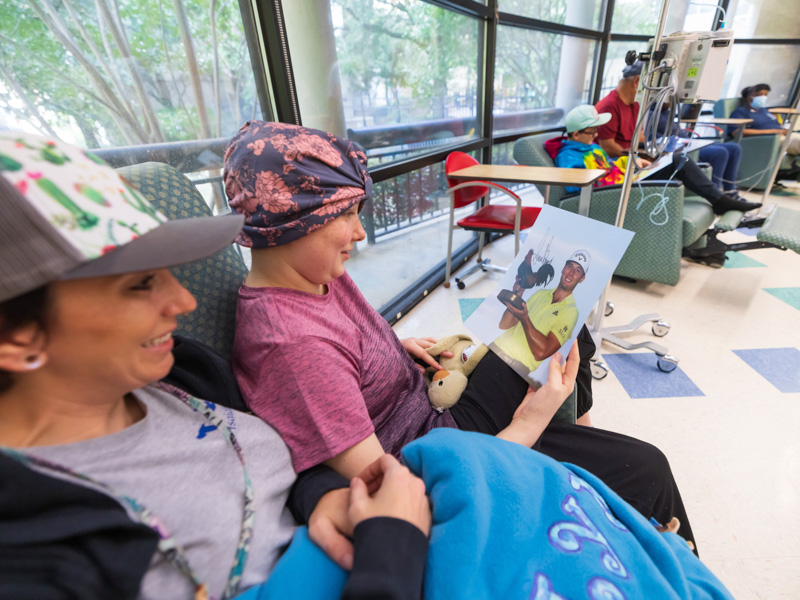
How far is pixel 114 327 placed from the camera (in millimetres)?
406

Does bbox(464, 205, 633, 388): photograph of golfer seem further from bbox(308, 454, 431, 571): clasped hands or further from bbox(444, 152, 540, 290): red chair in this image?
bbox(444, 152, 540, 290): red chair

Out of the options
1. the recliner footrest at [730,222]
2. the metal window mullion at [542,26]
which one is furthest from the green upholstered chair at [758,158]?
the recliner footrest at [730,222]

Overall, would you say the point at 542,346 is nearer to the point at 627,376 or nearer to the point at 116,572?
the point at 116,572

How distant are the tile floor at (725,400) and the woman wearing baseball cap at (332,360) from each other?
43 cm

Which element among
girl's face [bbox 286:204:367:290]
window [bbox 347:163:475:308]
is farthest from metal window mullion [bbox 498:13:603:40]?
girl's face [bbox 286:204:367:290]

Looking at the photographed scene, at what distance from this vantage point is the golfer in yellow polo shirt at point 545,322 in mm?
851

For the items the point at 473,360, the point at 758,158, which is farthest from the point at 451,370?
the point at 758,158

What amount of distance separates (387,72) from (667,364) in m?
2.10

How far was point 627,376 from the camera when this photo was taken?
1.76 meters

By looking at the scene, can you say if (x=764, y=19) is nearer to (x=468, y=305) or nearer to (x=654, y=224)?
(x=654, y=224)

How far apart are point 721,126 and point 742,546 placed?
16.4 feet

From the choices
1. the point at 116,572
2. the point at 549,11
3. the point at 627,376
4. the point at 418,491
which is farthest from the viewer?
the point at 549,11

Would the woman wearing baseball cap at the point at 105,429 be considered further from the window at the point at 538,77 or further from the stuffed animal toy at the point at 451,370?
the window at the point at 538,77

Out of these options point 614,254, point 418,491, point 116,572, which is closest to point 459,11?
point 614,254
